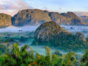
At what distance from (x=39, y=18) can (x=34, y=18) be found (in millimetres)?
7055

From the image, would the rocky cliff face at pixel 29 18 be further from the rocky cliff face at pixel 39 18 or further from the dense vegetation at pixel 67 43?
the dense vegetation at pixel 67 43

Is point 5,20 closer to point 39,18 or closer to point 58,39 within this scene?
point 39,18

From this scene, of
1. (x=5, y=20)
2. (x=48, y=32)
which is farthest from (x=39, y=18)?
(x=48, y=32)

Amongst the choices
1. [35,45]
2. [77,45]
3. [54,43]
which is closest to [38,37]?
[35,45]

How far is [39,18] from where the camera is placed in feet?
467

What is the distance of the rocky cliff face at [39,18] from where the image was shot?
141m

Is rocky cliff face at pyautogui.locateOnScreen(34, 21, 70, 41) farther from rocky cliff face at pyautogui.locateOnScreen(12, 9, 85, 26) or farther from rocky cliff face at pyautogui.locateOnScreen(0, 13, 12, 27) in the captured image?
rocky cliff face at pyautogui.locateOnScreen(0, 13, 12, 27)

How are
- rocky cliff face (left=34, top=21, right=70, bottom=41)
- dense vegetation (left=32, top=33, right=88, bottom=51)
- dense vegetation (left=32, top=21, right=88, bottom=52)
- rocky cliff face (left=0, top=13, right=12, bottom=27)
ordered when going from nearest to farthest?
dense vegetation (left=32, top=33, right=88, bottom=51), dense vegetation (left=32, top=21, right=88, bottom=52), rocky cliff face (left=34, top=21, right=70, bottom=41), rocky cliff face (left=0, top=13, right=12, bottom=27)

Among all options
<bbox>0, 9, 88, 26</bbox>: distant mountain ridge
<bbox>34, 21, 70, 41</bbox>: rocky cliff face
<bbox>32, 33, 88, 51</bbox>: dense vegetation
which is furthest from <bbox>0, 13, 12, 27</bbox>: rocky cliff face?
<bbox>32, 33, 88, 51</bbox>: dense vegetation

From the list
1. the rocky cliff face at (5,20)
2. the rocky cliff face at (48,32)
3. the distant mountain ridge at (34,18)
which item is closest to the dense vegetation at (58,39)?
the rocky cliff face at (48,32)

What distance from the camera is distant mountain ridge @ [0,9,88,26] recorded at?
5453 inches

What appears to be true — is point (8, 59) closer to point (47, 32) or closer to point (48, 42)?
point (48, 42)

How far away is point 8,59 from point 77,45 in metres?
36.7

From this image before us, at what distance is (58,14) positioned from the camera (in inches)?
6378
